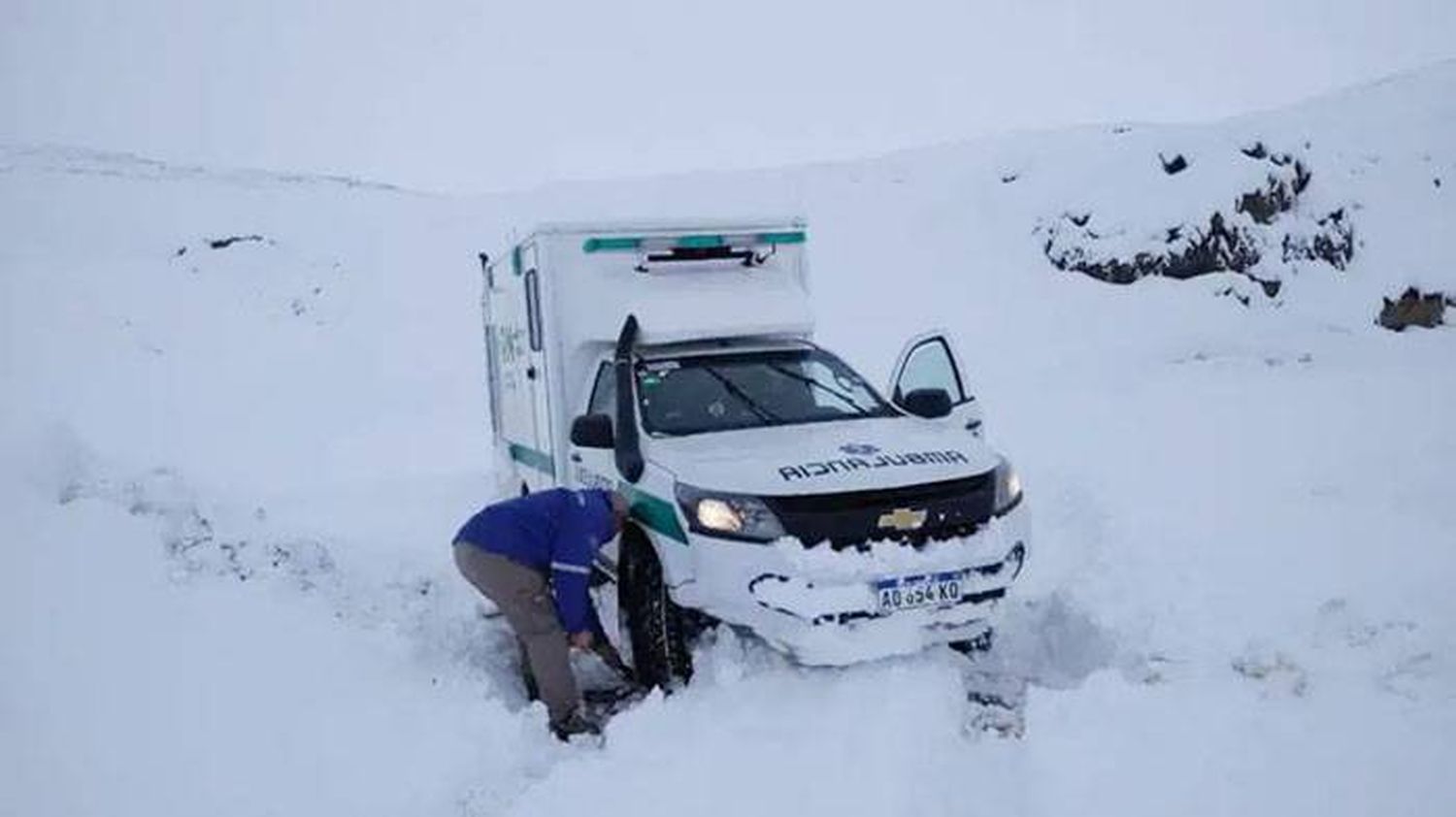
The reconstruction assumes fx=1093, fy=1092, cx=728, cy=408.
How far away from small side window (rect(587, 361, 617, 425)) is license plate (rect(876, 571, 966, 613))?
2.21m

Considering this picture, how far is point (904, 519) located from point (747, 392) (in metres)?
1.74

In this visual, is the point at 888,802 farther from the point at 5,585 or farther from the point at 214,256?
the point at 214,256

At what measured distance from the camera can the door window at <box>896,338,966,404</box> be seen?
7141mm

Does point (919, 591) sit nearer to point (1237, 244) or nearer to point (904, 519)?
point (904, 519)

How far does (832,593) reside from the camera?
4.84m

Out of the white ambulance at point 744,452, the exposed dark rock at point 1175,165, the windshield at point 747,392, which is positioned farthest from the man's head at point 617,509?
the exposed dark rock at point 1175,165

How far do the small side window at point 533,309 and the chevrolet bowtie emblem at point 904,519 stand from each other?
3.08 metres

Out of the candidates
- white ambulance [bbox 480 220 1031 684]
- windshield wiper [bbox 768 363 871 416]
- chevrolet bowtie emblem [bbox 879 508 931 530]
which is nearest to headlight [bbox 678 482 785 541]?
white ambulance [bbox 480 220 1031 684]

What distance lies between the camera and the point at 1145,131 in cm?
2541

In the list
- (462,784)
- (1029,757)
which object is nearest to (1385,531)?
(1029,757)

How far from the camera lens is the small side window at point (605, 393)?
21.6 ft

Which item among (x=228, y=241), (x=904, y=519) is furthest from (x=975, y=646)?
(x=228, y=241)

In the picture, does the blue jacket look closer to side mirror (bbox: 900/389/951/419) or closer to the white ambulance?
the white ambulance

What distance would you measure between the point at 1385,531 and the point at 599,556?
15.4 ft
